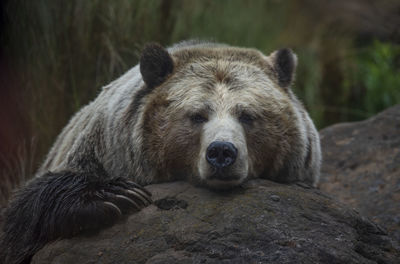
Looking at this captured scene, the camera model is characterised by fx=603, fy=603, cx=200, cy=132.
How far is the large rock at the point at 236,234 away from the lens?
3195mm

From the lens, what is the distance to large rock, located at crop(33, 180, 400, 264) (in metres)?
3.20

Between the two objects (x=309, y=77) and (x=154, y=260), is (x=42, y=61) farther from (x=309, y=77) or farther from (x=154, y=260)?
(x=309, y=77)

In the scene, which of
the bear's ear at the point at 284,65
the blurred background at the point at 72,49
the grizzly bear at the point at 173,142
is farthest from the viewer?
the blurred background at the point at 72,49

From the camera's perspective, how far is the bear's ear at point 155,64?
4297 millimetres

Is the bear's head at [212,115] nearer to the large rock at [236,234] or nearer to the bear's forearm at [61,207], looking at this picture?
the large rock at [236,234]

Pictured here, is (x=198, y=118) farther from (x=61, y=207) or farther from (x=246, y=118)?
(x=61, y=207)

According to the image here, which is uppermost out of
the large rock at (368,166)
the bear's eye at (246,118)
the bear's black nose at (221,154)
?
the bear's eye at (246,118)

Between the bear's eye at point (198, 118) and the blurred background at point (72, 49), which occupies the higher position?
the blurred background at point (72, 49)

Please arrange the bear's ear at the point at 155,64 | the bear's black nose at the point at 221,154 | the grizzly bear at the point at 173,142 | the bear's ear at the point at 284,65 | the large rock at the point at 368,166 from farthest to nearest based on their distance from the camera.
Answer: the large rock at the point at 368,166, the bear's ear at the point at 284,65, the bear's ear at the point at 155,64, the grizzly bear at the point at 173,142, the bear's black nose at the point at 221,154

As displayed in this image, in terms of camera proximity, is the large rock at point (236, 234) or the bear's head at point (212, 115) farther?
the bear's head at point (212, 115)

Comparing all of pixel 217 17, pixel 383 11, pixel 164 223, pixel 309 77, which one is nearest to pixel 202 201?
pixel 164 223

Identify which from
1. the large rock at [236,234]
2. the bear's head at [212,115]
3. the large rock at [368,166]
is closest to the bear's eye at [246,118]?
the bear's head at [212,115]

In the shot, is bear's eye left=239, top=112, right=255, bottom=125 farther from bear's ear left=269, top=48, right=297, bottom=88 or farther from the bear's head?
bear's ear left=269, top=48, right=297, bottom=88

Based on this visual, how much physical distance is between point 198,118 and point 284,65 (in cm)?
101
